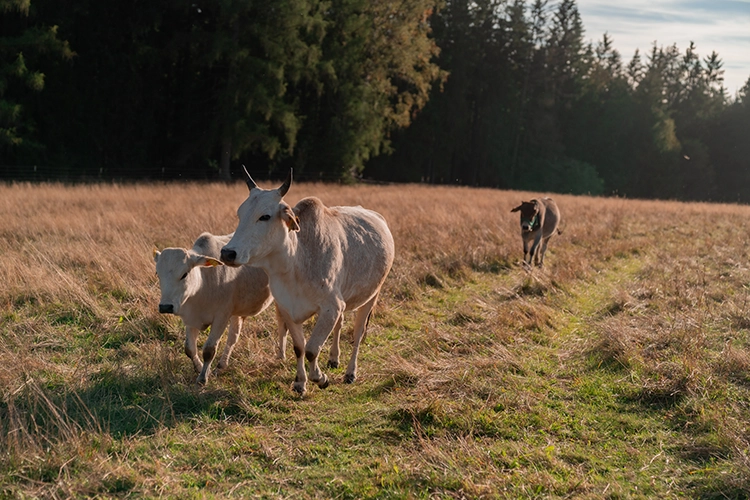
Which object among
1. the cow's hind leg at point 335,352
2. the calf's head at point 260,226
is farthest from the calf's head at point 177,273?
the cow's hind leg at point 335,352

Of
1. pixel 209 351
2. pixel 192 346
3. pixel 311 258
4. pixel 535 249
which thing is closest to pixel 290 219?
pixel 311 258

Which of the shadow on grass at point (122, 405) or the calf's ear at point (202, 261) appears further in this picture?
the calf's ear at point (202, 261)

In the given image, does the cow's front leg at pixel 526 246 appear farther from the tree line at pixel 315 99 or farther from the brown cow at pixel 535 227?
the tree line at pixel 315 99

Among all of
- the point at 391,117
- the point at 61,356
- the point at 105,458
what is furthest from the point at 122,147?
the point at 105,458

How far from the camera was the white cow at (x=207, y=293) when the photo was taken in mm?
5516

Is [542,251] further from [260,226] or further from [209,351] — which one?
[260,226]

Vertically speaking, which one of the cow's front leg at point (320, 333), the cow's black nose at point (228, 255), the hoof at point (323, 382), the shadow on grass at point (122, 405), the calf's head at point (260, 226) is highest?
the calf's head at point (260, 226)

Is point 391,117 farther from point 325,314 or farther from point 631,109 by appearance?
point 325,314

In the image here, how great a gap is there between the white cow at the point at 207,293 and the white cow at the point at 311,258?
0.62 m

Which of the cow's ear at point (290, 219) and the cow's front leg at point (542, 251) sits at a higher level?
the cow's ear at point (290, 219)

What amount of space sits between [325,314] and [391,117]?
35.4 metres

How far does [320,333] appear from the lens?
5.61 m

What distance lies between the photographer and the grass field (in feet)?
14.0

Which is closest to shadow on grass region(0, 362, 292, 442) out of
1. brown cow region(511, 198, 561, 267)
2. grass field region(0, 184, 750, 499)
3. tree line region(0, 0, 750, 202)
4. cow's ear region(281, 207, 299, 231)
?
grass field region(0, 184, 750, 499)
